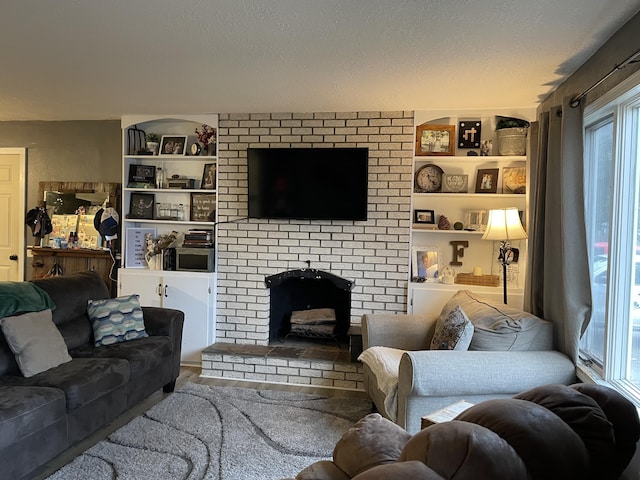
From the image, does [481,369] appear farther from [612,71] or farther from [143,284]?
[143,284]

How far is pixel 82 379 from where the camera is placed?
9.05ft

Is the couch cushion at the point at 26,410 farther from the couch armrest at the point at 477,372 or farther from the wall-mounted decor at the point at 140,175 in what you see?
the wall-mounted decor at the point at 140,175

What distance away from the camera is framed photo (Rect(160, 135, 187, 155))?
4719mm

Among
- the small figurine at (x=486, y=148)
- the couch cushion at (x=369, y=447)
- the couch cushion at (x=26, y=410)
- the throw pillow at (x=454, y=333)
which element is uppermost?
the small figurine at (x=486, y=148)

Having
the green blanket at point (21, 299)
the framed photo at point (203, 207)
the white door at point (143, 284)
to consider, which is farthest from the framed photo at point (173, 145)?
the green blanket at point (21, 299)

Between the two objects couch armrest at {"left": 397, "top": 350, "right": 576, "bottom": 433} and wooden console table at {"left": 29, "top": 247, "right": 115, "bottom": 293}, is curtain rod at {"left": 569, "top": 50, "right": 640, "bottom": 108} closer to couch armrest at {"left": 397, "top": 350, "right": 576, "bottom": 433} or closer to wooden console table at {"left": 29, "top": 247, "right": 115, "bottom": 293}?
couch armrest at {"left": 397, "top": 350, "right": 576, "bottom": 433}

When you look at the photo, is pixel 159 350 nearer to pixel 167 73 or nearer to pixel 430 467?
pixel 167 73

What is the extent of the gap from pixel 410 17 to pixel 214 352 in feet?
10.4

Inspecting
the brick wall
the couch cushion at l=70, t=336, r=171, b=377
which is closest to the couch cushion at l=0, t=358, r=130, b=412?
the couch cushion at l=70, t=336, r=171, b=377

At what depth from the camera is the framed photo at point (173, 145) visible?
15.5 ft

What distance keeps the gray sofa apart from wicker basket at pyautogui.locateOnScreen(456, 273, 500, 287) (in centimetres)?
96

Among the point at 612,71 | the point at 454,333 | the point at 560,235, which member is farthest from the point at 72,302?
the point at 612,71

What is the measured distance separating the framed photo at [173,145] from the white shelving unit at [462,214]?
2205 millimetres

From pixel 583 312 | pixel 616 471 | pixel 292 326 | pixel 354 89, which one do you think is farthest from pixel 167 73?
pixel 616 471
